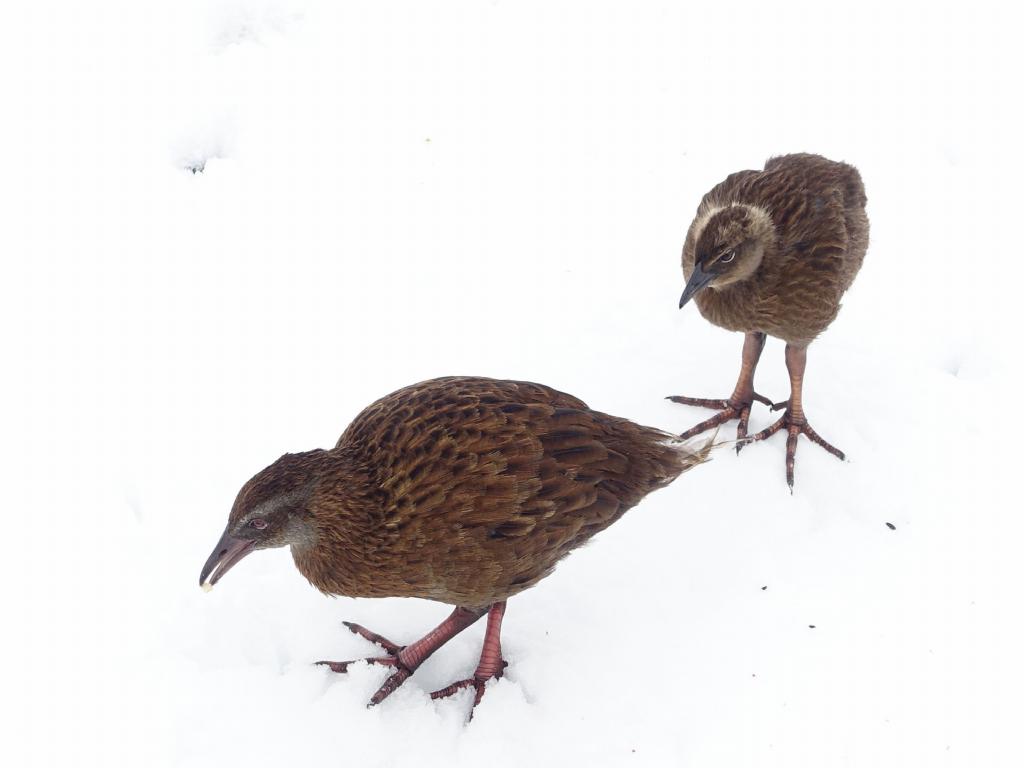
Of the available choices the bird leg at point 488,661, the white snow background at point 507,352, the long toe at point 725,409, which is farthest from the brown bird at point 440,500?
the long toe at point 725,409

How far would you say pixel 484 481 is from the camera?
2766 millimetres

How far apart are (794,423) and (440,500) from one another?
2.05 meters

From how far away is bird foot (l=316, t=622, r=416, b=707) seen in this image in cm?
319

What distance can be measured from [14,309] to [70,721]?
2.18 meters

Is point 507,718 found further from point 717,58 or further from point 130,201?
point 717,58

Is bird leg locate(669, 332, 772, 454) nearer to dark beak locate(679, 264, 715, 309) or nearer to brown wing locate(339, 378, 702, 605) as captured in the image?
dark beak locate(679, 264, 715, 309)

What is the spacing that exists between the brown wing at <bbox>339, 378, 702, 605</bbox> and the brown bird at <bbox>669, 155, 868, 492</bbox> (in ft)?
3.00

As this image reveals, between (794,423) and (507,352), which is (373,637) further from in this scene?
(794,423)

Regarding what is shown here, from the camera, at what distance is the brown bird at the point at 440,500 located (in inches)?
108

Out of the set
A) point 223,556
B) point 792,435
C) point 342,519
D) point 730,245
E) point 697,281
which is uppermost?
point 730,245

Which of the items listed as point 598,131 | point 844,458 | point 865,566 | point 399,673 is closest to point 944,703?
point 865,566

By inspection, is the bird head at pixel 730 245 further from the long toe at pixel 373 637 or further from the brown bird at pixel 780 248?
the long toe at pixel 373 637

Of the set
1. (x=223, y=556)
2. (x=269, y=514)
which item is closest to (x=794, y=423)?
(x=269, y=514)

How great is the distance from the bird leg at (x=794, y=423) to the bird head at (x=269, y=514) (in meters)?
2.11
